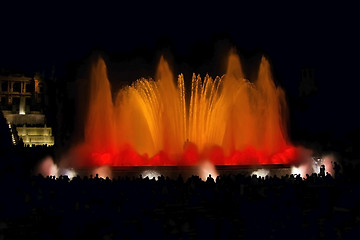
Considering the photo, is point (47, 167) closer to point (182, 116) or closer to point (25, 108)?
point (182, 116)

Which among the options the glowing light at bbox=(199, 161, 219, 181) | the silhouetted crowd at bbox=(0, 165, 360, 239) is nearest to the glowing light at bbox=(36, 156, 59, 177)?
the glowing light at bbox=(199, 161, 219, 181)

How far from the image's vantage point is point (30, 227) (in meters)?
13.5

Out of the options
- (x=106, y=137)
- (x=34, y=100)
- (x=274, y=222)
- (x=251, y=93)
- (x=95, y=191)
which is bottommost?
(x=274, y=222)

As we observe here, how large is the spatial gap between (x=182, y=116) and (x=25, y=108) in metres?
39.8

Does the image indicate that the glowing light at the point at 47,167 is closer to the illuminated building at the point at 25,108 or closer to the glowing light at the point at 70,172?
the glowing light at the point at 70,172

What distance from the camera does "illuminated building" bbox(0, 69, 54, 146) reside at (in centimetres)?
5728

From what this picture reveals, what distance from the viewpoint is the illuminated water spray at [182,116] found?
104ft

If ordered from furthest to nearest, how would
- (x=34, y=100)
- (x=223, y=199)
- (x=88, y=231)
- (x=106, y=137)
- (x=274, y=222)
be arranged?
(x=34, y=100)
(x=106, y=137)
(x=223, y=199)
(x=274, y=222)
(x=88, y=231)

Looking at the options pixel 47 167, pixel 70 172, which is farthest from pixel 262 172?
pixel 47 167

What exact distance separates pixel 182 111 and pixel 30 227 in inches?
795

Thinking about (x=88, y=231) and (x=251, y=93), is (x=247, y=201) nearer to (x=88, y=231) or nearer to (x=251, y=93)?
(x=88, y=231)

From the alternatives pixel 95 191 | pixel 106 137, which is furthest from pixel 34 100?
pixel 95 191

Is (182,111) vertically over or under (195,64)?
under

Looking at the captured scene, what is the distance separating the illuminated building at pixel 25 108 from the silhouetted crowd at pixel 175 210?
3389cm
